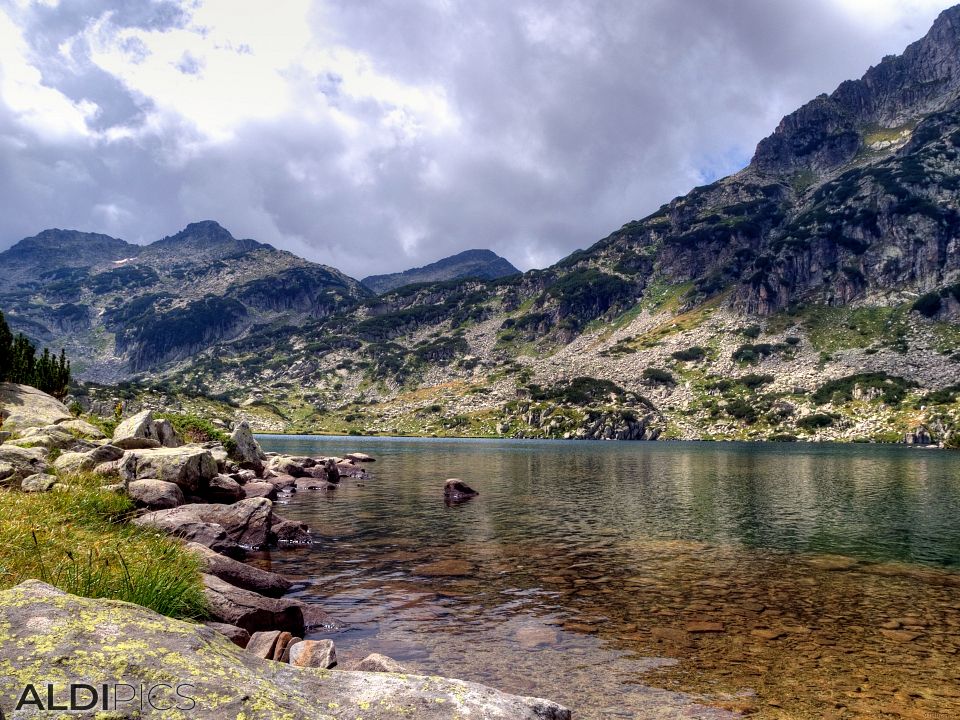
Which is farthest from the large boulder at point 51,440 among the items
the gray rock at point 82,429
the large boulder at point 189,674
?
the large boulder at point 189,674

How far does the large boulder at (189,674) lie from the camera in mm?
5141

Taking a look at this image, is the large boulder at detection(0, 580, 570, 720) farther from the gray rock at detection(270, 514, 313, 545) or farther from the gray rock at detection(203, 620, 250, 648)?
the gray rock at detection(270, 514, 313, 545)

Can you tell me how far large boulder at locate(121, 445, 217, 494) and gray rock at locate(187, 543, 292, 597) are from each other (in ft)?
50.4

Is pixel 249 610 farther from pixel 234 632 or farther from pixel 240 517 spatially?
pixel 240 517

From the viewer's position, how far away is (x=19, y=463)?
81.6 feet

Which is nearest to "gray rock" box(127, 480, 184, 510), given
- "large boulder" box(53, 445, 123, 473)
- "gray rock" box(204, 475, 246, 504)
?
"large boulder" box(53, 445, 123, 473)

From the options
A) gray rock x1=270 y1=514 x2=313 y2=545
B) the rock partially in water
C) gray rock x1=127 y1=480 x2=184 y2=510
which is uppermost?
gray rock x1=127 y1=480 x2=184 y2=510

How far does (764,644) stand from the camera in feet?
55.2

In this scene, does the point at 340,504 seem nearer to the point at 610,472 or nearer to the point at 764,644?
the point at 764,644

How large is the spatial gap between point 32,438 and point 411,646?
28.4m

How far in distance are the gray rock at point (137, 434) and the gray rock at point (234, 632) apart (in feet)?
101

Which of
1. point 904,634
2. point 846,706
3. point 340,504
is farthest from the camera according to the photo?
point 340,504

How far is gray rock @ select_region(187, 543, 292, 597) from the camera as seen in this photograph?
19.5 m

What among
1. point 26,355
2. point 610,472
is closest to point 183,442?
point 26,355
